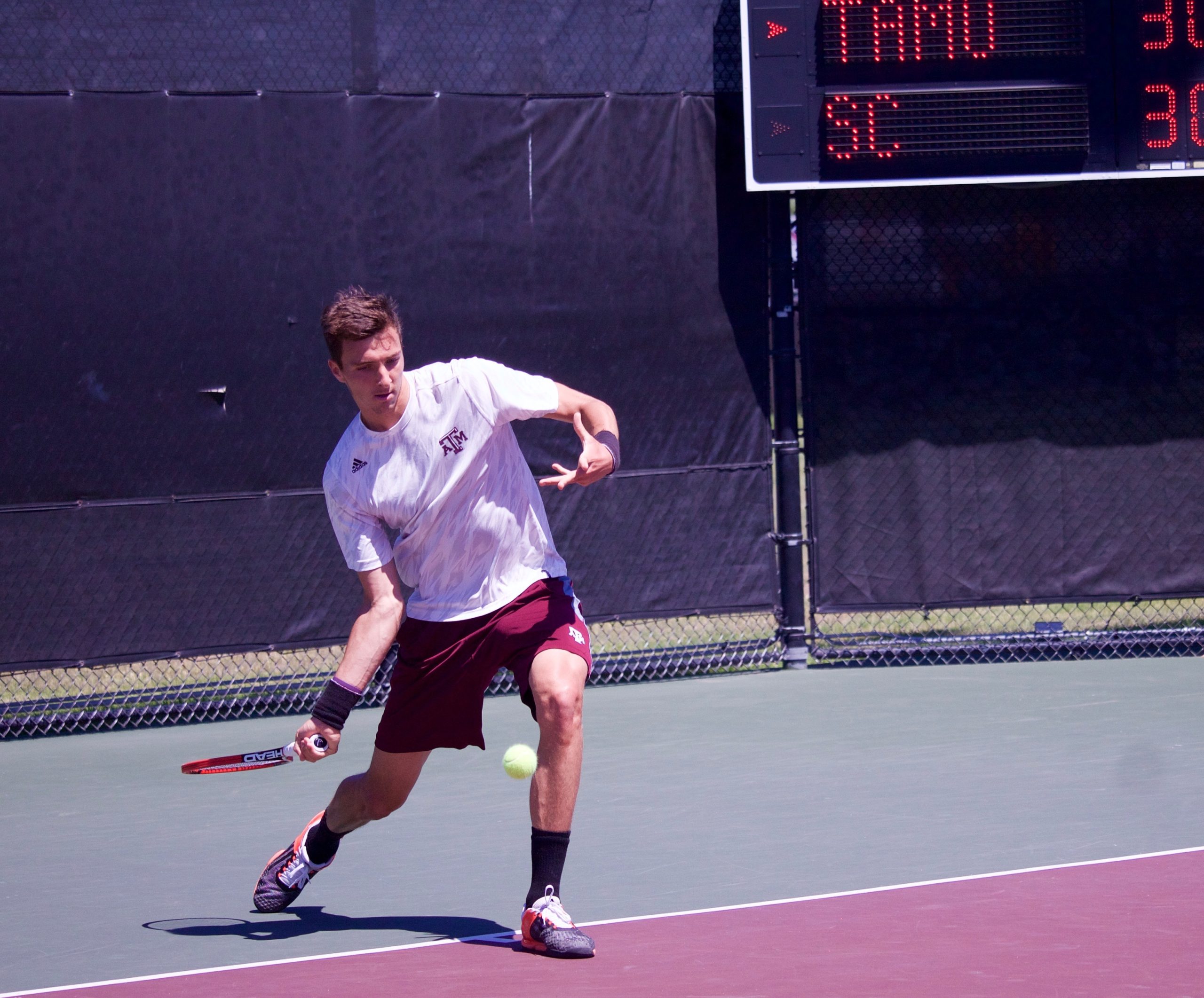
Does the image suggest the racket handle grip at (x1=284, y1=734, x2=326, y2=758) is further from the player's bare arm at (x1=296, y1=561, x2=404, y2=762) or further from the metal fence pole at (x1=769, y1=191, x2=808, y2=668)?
the metal fence pole at (x1=769, y1=191, x2=808, y2=668)

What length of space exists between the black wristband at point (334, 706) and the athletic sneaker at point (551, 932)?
0.63m

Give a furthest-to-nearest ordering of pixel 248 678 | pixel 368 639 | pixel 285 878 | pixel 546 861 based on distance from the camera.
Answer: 1. pixel 248 678
2. pixel 285 878
3. pixel 368 639
4. pixel 546 861

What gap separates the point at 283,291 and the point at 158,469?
973mm

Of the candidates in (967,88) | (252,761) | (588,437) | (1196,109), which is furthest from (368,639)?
(1196,109)

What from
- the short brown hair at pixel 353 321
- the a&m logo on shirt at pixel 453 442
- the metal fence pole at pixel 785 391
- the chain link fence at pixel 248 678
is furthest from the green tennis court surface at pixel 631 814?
the short brown hair at pixel 353 321

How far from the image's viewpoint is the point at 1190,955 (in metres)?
3.51

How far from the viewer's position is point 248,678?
7.66 meters

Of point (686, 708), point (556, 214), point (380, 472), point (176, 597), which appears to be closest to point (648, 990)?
point (380, 472)

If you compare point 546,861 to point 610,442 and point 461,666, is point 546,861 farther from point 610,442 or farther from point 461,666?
point 610,442

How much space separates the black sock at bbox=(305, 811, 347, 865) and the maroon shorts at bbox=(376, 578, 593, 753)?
315mm

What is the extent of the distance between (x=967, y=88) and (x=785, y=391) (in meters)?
1.64

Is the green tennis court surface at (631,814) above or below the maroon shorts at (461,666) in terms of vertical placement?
below

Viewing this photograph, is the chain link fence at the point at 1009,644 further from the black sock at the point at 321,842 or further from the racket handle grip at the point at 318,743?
the racket handle grip at the point at 318,743

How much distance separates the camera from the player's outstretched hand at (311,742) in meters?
3.72
